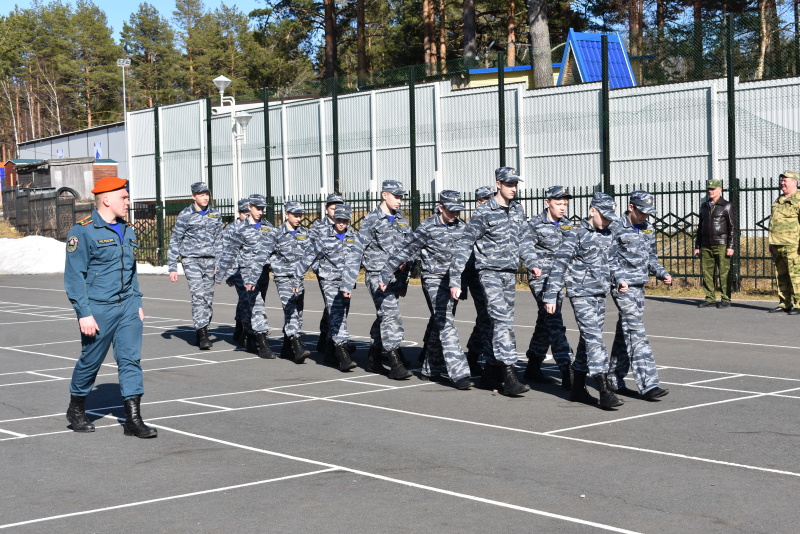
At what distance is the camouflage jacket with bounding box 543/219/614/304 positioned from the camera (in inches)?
380

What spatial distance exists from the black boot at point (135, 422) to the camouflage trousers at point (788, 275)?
36.9 ft

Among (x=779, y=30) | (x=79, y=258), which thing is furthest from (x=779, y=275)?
(x=79, y=258)

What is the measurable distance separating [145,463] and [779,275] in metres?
12.0

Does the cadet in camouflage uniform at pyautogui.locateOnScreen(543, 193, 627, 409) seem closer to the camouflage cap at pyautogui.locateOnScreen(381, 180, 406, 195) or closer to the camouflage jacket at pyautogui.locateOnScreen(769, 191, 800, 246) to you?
the camouflage cap at pyautogui.locateOnScreen(381, 180, 406, 195)

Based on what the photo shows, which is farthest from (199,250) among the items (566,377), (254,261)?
(566,377)

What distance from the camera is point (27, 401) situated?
10.6 meters

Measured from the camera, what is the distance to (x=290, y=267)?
1322 centimetres

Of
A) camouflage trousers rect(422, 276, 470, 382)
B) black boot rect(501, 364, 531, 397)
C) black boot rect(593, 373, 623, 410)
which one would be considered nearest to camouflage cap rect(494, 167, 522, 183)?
camouflage trousers rect(422, 276, 470, 382)

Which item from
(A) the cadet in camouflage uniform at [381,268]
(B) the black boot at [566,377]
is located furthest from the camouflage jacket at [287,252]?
(B) the black boot at [566,377]

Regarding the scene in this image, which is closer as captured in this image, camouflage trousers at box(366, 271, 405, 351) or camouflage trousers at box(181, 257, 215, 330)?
camouflage trousers at box(366, 271, 405, 351)

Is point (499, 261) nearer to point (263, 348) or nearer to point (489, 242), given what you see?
point (489, 242)

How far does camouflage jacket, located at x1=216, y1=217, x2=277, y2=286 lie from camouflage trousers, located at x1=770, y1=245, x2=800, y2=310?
8.18 meters

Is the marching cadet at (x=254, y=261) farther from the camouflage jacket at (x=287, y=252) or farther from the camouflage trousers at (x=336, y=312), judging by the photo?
the camouflage trousers at (x=336, y=312)

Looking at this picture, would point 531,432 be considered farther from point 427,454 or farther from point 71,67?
point 71,67
